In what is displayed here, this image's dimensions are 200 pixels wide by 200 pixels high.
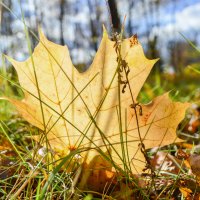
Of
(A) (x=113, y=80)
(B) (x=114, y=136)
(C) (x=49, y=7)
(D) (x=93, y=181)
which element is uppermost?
(C) (x=49, y=7)

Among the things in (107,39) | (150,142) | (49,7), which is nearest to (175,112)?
(150,142)

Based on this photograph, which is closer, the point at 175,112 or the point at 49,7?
the point at 175,112

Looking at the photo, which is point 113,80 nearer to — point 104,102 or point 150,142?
point 104,102

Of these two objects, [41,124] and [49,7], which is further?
[49,7]

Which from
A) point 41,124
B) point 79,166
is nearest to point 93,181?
point 79,166

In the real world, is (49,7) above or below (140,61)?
above

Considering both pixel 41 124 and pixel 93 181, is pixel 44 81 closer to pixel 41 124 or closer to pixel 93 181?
pixel 41 124
